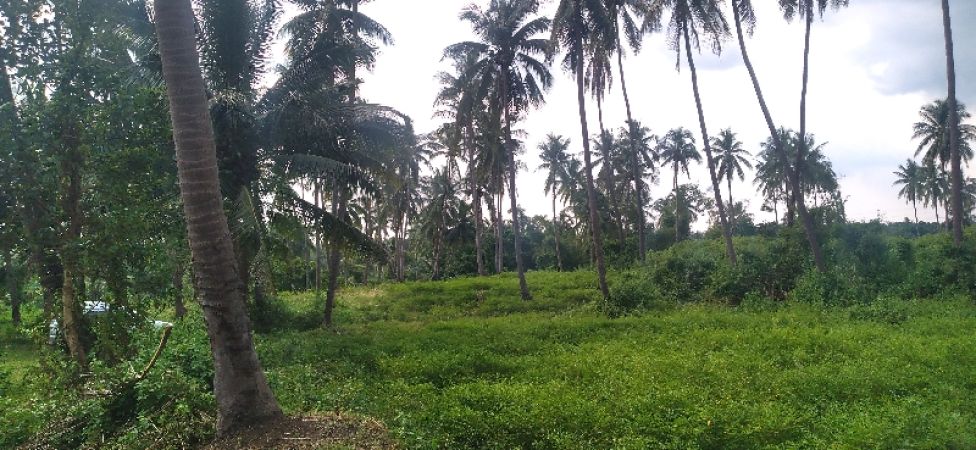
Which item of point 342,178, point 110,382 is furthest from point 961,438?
point 342,178

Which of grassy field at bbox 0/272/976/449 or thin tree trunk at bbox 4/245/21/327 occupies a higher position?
thin tree trunk at bbox 4/245/21/327

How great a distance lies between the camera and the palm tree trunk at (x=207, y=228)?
5668 mm

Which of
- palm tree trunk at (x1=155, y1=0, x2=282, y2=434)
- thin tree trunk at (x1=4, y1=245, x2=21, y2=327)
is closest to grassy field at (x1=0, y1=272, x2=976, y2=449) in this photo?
palm tree trunk at (x1=155, y1=0, x2=282, y2=434)

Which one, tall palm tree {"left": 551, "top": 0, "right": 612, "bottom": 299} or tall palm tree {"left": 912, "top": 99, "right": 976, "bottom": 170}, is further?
tall palm tree {"left": 912, "top": 99, "right": 976, "bottom": 170}

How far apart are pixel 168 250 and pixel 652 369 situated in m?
8.10

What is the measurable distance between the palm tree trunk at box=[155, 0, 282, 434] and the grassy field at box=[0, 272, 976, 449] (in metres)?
1.22

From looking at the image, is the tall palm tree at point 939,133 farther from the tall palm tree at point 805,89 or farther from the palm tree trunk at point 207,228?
the palm tree trunk at point 207,228

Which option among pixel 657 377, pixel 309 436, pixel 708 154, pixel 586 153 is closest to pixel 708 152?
pixel 708 154

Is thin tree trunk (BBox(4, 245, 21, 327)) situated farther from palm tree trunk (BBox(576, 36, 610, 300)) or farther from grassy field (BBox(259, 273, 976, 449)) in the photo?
palm tree trunk (BBox(576, 36, 610, 300))

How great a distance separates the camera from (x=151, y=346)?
801 centimetres

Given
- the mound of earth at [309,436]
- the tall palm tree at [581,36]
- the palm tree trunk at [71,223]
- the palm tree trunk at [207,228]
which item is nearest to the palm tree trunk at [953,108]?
the tall palm tree at [581,36]

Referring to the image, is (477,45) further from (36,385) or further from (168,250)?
(36,385)

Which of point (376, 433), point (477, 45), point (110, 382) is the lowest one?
point (376, 433)

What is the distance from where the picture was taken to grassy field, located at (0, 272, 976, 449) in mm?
6789
